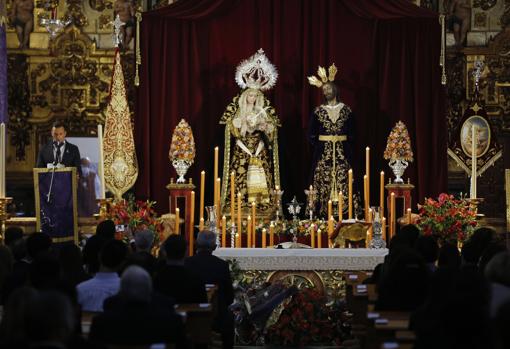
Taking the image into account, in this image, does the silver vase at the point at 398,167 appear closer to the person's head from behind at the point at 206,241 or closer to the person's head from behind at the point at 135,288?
the person's head from behind at the point at 206,241

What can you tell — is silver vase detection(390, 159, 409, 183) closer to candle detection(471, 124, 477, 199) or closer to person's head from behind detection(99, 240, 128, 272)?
candle detection(471, 124, 477, 199)

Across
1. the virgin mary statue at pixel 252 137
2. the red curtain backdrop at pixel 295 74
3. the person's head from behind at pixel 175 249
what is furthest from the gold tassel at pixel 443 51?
the person's head from behind at pixel 175 249

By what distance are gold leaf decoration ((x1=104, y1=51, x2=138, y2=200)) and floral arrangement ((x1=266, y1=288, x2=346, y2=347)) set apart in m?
4.10

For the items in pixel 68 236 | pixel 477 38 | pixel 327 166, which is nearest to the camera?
pixel 68 236

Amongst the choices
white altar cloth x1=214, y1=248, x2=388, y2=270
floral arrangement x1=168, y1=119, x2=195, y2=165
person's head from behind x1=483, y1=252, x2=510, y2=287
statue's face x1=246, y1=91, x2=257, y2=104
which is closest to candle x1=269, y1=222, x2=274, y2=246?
white altar cloth x1=214, y1=248, x2=388, y2=270

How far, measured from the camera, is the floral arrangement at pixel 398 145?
50.0ft

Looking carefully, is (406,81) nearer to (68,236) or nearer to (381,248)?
(381,248)

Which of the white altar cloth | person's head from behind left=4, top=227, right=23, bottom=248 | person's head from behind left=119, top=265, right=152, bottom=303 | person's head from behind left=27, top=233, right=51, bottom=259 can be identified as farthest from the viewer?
the white altar cloth

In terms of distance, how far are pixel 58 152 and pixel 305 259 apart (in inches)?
155

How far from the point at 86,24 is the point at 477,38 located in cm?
560

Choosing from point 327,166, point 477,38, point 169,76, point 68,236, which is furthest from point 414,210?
point 68,236

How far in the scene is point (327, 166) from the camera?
15.6 meters

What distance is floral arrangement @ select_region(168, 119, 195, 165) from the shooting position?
15.3 m

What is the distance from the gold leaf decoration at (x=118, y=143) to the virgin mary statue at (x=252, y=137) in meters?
1.30
